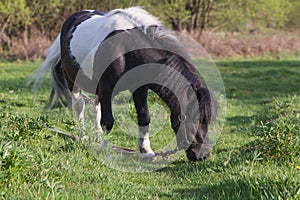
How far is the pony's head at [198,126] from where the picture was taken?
472 centimetres

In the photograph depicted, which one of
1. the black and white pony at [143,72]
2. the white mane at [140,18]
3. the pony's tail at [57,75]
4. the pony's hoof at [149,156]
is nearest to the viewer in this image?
the black and white pony at [143,72]

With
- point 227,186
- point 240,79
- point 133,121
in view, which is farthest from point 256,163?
point 240,79

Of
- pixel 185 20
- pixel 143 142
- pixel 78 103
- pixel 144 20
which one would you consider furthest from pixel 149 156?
pixel 185 20

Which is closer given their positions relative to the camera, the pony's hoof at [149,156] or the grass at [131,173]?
the grass at [131,173]

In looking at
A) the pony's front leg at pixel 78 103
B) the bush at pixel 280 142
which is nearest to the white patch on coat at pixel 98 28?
the pony's front leg at pixel 78 103

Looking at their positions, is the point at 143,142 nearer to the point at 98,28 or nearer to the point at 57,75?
the point at 98,28

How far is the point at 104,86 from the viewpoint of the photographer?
5.40 m

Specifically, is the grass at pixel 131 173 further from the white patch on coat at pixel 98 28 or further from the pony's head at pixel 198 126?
the white patch on coat at pixel 98 28

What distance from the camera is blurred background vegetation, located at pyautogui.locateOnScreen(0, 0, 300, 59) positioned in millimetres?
17672

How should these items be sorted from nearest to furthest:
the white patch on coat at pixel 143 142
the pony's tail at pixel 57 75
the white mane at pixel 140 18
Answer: the white mane at pixel 140 18 < the white patch on coat at pixel 143 142 < the pony's tail at pixel 57 75

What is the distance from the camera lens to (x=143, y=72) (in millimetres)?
5145

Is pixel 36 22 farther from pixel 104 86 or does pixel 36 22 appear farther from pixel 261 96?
pixel 104 86

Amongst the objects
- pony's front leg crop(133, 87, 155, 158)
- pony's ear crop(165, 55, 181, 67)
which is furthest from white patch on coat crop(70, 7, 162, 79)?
pony's front leg crop(133, 87, 155, 158)

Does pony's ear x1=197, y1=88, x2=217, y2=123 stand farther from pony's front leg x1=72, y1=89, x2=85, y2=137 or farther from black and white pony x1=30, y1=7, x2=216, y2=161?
pony's front leg x1=72, y1=89, x2=85, y2=137
